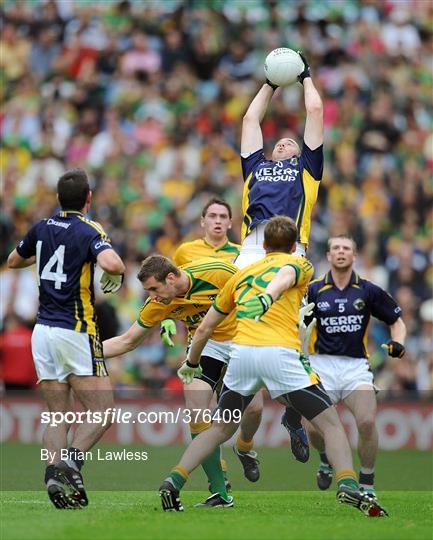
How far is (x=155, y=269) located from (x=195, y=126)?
12.3m

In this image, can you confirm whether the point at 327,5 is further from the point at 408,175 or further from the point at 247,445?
the point at 247,445

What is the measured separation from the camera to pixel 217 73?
23.2 meters

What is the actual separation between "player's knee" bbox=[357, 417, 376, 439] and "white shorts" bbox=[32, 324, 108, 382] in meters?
2.81

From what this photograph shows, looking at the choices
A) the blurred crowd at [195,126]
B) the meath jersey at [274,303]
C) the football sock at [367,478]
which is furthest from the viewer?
the blurred crowd at [195,126]

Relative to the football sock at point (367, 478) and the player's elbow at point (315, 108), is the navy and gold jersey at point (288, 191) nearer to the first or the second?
the player's elbow at point (315, 108)

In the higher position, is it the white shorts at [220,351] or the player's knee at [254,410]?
the white shorts at [220,351]

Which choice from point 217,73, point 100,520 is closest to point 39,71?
point 217,73

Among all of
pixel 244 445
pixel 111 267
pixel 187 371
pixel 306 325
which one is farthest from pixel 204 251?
pixel 111 267

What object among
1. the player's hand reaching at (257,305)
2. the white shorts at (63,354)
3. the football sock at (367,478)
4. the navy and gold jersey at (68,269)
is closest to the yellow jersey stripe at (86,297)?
the navy and gold jersey at (68,269)

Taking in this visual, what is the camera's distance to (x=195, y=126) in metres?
22.5

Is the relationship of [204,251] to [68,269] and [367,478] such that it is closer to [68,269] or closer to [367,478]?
[367,478]

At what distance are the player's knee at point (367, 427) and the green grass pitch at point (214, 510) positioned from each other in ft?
2.08

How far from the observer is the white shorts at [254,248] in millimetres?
11648

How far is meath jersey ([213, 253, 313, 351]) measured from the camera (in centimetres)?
959
